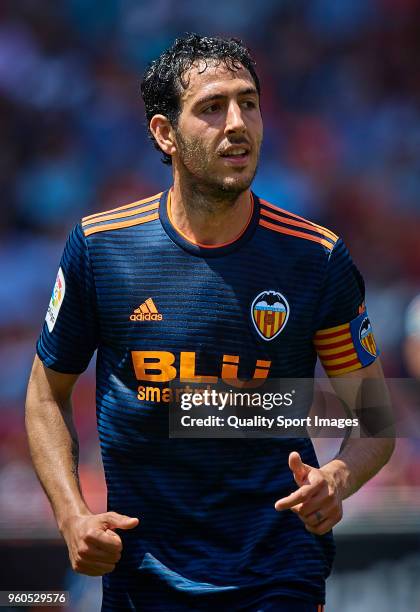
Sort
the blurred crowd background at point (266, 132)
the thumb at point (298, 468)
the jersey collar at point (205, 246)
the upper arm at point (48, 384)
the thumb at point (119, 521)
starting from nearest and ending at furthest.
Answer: the thumb at point (298, 468) → the thumb at point (119, 521) → the jersey collar at point (205, 246) → the upper arm at point (48, 384) → the blurred crowd background at point (266, 132)

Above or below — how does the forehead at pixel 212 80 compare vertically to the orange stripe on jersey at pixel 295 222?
above

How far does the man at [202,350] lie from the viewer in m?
3.05

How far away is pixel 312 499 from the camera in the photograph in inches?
108

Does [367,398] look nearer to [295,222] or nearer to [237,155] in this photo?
[295,222]

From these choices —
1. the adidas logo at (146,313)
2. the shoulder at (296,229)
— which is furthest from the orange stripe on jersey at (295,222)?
the adidas logo at (146,313)

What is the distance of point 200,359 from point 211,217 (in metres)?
0.43

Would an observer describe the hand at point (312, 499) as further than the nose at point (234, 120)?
No

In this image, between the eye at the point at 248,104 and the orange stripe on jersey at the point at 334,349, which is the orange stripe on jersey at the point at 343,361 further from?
the eye at the point at 248,104

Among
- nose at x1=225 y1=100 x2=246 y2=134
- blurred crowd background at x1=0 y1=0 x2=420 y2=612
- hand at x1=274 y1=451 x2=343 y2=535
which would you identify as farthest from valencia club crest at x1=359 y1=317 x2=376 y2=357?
blurred crowd background at x1=0 y1=0 x2=420 y2=612

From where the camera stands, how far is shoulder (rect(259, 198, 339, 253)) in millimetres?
3238

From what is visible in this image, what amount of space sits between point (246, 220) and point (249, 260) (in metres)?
0.13

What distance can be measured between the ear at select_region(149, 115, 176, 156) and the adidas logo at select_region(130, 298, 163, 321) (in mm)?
524

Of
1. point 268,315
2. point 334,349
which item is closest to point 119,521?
point 268,315

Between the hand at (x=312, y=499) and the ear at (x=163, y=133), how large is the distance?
3.67ft
